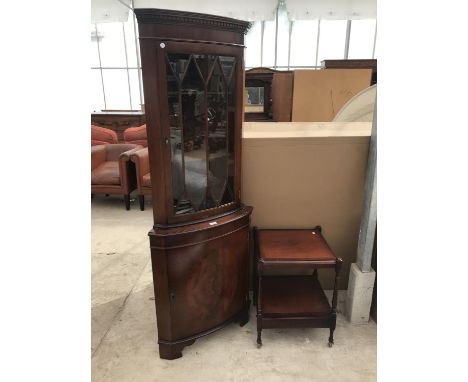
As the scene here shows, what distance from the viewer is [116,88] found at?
8.45 m

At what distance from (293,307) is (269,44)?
729 centimetres

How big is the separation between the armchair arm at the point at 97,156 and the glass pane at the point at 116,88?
5.15 meters

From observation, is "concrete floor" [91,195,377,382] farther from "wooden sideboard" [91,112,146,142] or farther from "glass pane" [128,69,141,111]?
"glass pane" [128,69,141,111]

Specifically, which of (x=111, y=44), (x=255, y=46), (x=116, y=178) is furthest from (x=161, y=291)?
(x=111, y=44)

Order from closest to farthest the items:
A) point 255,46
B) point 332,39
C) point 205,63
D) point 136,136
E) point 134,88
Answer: point 205,63 → point 136,136 → point 332,39 → point 255,46 → point 134,88

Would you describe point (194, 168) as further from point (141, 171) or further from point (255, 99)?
point (255, 99)

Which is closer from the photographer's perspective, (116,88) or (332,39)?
(332,39)

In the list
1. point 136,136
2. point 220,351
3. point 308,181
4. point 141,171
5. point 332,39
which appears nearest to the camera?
point 220,351

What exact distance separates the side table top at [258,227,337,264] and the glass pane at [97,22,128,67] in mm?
7700

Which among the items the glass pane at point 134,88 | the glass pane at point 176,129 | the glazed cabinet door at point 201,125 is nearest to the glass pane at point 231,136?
the glazed cabinet door at point 201,125

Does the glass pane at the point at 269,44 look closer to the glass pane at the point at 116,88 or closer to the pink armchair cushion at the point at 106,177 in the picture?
the glass pane at the point at 116,88
